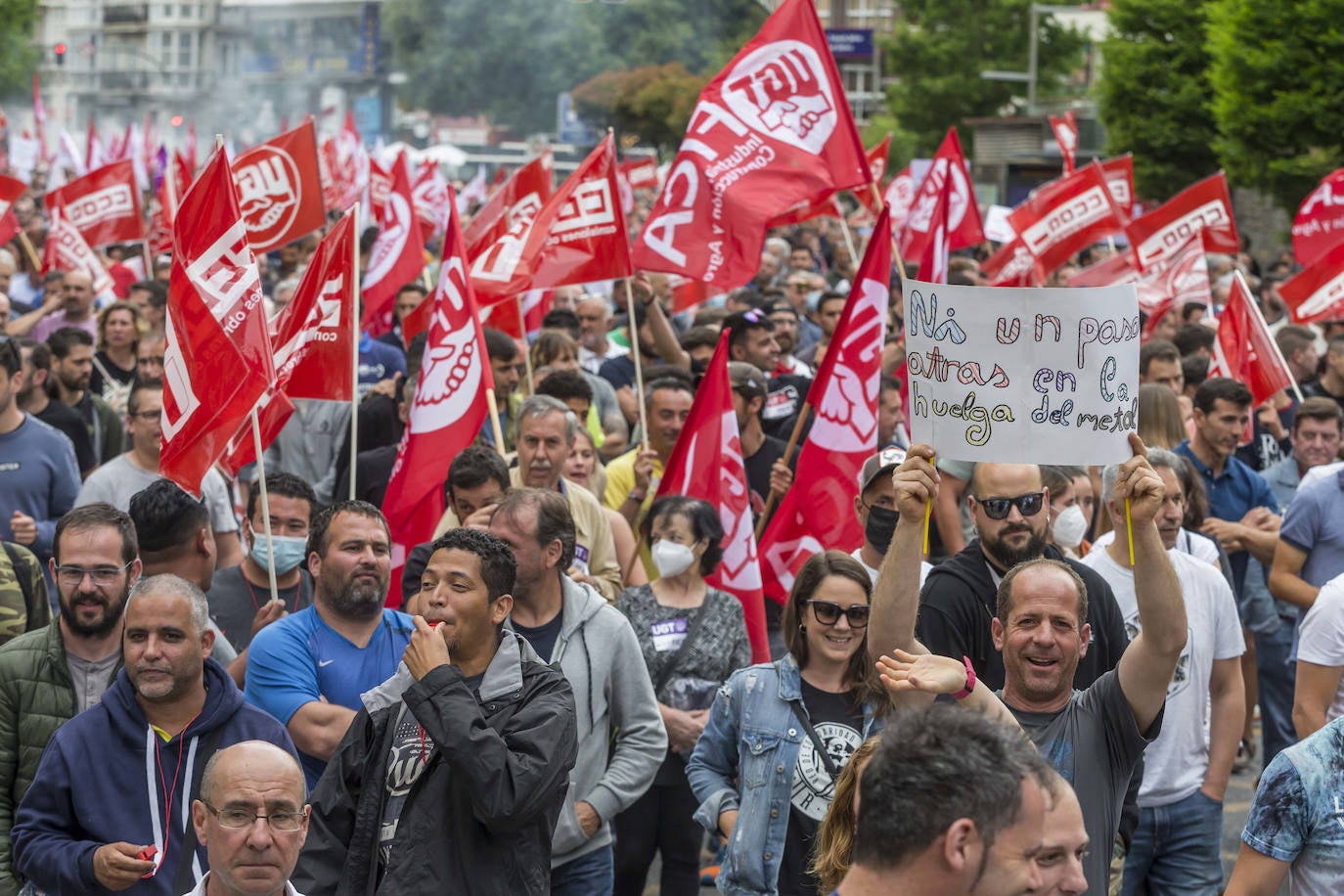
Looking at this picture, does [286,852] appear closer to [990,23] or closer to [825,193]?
[825,193]

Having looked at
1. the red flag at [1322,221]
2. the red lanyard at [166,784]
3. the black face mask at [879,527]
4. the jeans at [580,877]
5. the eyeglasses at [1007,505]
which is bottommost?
the jeans at [580,877]

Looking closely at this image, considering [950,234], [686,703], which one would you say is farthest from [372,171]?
[686,703]

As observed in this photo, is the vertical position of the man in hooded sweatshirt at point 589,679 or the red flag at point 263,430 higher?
the red flag at point 263,430

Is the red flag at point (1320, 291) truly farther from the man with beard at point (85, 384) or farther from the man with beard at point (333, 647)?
the man with beard at point (333, 647)

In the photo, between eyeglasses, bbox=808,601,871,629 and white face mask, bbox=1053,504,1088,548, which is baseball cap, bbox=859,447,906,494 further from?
eyeglasses, bbox=808,601,871,629

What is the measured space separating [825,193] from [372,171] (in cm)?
1087

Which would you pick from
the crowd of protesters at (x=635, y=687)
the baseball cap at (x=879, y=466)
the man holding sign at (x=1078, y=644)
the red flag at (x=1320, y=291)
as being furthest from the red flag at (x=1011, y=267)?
the man holding sign at (x=1078, y=644)

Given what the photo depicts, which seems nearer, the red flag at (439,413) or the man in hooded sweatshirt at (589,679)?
the man in hooded sweatshirt at (589,679)

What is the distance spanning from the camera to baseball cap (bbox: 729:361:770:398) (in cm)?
836

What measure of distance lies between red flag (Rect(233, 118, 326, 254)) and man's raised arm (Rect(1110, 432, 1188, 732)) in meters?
7.88

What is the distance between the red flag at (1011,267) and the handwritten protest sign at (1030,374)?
11751 mm

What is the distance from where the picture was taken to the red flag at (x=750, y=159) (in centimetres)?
908

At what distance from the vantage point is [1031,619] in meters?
4.28

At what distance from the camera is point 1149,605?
4125mm
